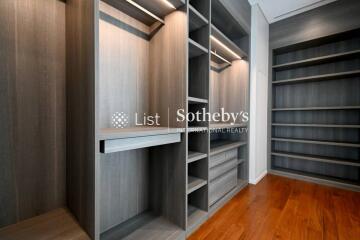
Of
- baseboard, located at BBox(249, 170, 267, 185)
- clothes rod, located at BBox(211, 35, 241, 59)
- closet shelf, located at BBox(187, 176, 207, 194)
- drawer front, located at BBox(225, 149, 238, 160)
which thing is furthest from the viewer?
baseboard, located at BBox(249, 170, 267, 185)

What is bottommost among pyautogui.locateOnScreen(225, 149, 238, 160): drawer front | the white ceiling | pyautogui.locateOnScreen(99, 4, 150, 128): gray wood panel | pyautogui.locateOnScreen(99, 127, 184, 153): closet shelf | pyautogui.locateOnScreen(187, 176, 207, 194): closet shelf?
pyautogui.locateOnScreen(187, 176, 207, 194): closet shelf

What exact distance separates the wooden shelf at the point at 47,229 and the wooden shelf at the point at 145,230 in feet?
1.37

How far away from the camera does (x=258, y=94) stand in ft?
8.74

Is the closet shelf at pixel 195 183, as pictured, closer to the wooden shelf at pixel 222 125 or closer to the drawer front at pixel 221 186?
the drawer front at pixel 221 186

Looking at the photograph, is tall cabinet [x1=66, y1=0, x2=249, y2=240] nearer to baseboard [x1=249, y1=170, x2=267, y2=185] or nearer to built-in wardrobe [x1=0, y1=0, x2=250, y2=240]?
built-in wardrobe [x1=0, y1=0, x2=250, y2=240]

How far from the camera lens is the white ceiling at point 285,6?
2471 millimetres

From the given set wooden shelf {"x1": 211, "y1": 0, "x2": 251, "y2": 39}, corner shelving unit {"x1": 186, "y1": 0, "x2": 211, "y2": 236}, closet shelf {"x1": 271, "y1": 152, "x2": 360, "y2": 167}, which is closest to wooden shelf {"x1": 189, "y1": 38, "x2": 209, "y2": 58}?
corner shelving unit {"x1": 186, "y1": 0, "x2": 211, "y2": 236}

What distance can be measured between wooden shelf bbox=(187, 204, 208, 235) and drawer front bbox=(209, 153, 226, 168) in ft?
1.54

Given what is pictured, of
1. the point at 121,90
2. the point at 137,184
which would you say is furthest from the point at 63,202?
the point at 121,90

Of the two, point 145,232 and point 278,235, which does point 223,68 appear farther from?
point 145,232

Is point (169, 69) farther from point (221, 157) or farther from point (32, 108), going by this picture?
point (221, 157)

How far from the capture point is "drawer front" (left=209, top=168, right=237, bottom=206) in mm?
1806

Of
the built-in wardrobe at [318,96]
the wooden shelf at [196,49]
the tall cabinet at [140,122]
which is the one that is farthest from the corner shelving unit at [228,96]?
the built-in wardrobe at [318,96]

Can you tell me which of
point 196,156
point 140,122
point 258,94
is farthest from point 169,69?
point 258,94
